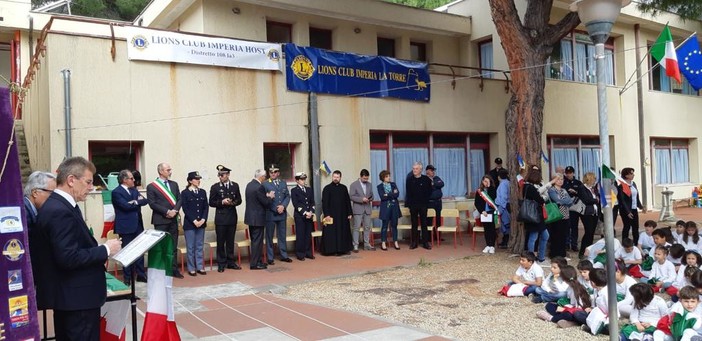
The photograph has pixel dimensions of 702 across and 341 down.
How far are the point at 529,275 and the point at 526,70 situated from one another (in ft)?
15.0

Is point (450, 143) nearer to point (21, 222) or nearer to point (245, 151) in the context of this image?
point (245, 151)

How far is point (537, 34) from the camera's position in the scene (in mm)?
10969

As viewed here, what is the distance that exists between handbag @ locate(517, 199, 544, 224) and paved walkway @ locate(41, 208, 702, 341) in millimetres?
1808

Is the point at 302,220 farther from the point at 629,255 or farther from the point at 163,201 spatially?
the point at 629,255

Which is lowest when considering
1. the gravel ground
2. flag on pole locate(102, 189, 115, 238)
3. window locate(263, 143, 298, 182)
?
the gravel ground

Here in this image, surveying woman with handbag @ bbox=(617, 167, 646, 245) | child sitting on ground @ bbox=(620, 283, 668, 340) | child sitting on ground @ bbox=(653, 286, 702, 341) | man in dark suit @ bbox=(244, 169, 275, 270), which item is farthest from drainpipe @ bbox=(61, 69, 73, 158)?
woman with handbag @ bbox=(617, 167, 646, 245)

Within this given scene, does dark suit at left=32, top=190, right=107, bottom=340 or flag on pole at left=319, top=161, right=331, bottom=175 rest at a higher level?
flag on pole at left=319, top=161, right=331, bottom=175

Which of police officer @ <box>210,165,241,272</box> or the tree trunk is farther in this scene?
the tree trunk

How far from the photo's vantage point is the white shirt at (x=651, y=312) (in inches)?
230

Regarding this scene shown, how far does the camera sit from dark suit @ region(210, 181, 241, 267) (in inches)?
387

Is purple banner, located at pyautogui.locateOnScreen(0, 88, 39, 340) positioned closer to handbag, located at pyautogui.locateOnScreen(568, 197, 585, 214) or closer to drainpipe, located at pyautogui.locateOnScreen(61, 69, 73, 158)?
drainpipe, located at pyautogui.locateOnScreen(61, 69, 73, 158)

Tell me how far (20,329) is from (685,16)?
47.4 feet

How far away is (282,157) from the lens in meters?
12.0

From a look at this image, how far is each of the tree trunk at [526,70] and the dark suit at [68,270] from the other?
849 cm
